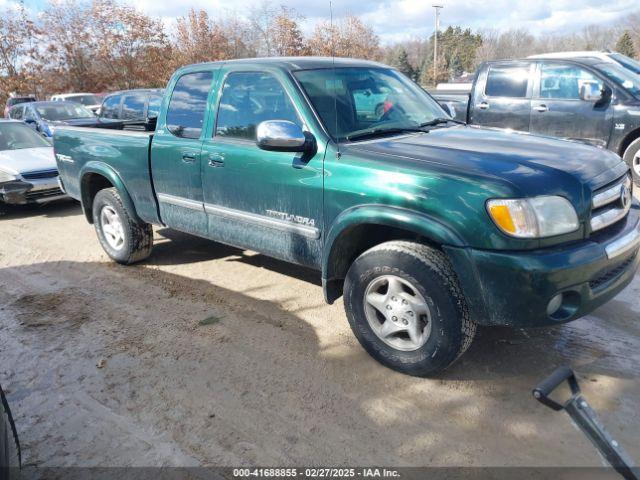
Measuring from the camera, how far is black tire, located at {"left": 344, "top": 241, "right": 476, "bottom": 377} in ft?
9.69

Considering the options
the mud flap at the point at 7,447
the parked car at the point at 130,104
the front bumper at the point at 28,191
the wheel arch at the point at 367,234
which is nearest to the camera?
the mud flap at the point at 7,447

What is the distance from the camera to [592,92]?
24.0 ft

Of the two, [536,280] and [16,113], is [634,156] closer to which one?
[536,280]

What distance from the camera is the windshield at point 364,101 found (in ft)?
11.9

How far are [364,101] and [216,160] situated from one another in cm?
123

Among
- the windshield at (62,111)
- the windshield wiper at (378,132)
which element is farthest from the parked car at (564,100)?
the windshield at (62,111)

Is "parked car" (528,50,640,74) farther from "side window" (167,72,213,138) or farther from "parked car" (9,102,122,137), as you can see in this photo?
"parked car" (9,102,122,137)

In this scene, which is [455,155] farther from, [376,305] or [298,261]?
[298,261]

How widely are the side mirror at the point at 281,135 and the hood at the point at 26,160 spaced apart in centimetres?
589

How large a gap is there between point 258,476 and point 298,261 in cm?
164

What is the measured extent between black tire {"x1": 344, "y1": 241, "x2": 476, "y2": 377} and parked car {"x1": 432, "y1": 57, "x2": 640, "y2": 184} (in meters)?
4.57

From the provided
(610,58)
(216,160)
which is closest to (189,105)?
(216,160)

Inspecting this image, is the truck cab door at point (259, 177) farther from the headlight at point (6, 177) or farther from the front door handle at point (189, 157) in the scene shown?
the headlight at point (6, 177)

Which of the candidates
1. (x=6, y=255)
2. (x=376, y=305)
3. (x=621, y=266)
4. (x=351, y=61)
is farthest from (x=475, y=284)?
(x=6, y=255)
